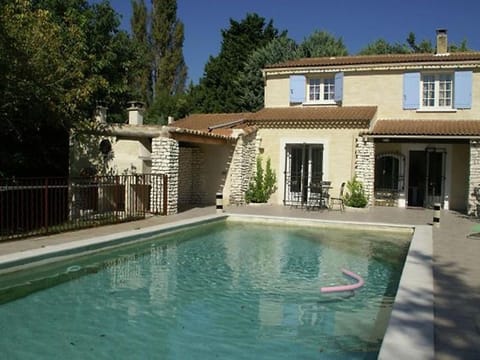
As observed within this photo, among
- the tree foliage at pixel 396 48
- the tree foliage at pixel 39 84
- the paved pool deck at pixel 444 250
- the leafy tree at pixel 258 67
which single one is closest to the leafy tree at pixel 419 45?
the tree foliage at pixel 396 48

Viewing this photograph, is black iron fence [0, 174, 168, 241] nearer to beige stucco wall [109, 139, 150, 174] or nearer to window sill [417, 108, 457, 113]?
beige stucco wall [109, 139, 150, 174]

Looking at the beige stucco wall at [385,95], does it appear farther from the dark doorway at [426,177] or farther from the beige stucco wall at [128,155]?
the beige stucco wall at [128,155]

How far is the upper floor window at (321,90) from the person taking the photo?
70.5ft

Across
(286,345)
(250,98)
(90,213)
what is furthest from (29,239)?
(250,98)

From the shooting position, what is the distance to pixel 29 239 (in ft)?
34.1

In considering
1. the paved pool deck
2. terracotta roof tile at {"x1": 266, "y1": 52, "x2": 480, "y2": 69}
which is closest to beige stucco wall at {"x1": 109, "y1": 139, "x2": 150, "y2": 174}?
the paved pool deck

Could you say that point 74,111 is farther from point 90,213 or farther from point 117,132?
point 90,213

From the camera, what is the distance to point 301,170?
20.1m

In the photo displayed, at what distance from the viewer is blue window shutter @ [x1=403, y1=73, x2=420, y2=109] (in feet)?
64.4

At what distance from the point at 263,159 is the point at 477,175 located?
8598 mm

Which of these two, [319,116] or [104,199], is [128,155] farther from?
[319,116]

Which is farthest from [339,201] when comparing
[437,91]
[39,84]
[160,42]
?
[160,42]

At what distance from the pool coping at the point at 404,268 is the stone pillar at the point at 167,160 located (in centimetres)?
162

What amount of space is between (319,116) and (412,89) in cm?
418
